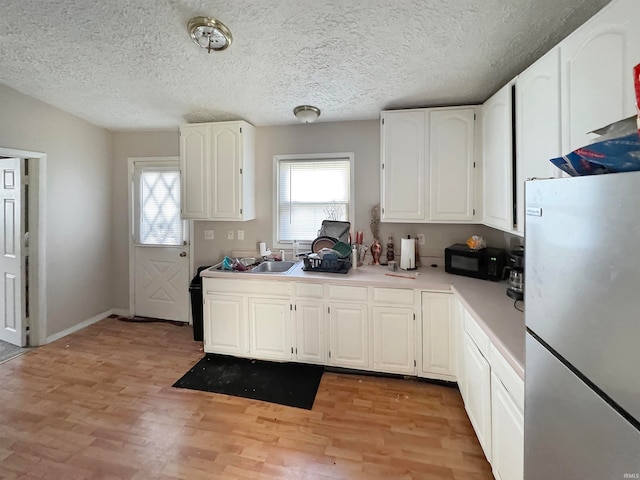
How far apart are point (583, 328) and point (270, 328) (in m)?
2.37

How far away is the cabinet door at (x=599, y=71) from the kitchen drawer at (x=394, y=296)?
4.63 ft

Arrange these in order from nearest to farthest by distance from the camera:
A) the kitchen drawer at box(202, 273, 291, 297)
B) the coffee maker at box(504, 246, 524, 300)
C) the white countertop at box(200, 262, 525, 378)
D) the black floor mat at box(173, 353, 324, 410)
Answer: the white countertop at box(200, 262, 525, 378)
the coffee maker at box(504, 246, 524, 300)
the black floor mat at box(173, 353, 324, 410)
the kitchen drawer at box(202, 273, 291, 297)

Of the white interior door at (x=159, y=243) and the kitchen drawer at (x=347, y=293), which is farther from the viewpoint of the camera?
the white interior door at (x=159, y=243)

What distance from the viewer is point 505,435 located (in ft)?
4.32

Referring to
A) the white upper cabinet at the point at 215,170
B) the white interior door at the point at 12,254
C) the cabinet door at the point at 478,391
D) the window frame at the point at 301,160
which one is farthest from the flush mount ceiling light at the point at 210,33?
the white interior door at the point at 12,254

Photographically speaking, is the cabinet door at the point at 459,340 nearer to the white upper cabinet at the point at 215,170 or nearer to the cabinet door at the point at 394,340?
the cabinet door at the point at 394,340

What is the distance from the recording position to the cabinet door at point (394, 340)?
2396 mm

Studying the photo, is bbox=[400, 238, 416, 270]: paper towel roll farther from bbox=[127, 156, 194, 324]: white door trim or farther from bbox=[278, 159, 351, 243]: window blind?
bbox=[127, 156, 194, 324]: white door trim

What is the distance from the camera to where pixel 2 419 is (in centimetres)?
200

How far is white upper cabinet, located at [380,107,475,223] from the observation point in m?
2.51

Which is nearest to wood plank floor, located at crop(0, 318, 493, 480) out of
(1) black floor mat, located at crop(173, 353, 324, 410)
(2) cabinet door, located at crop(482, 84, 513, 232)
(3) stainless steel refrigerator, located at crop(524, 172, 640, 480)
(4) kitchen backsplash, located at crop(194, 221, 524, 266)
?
(1) black floor mat, located at crop(173, 353, 324, 410)

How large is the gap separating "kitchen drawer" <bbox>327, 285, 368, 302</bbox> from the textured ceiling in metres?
1.68

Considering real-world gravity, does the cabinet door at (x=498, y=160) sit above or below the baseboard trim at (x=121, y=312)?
above

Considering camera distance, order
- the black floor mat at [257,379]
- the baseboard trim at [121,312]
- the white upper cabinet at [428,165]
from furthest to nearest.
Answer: the baseboard trim at [121,312], the white upper cabinet at [428,165], the black floor mat at [257,379]
